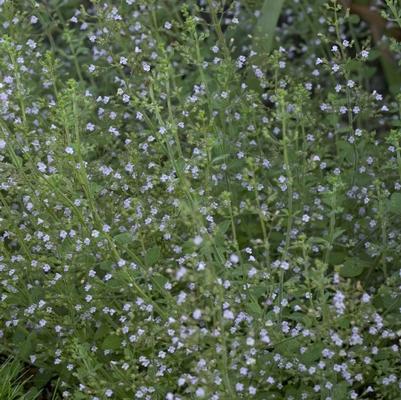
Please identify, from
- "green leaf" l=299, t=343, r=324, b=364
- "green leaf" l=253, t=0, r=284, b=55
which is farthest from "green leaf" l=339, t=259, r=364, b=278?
"green leaf" l=253, t=0, r=284, b=55

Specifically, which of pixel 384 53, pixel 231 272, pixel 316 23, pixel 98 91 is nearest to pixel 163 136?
pixel 231 272

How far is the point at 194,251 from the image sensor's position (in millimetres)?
3021

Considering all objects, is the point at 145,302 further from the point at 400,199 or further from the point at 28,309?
the point at 400,199

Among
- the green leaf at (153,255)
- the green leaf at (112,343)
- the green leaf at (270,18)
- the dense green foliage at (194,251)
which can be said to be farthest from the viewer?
the green leaf at (270,18)

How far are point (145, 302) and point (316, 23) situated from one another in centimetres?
232

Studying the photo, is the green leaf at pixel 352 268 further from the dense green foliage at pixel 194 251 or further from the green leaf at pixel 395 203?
the green leaf at pixel 395 203

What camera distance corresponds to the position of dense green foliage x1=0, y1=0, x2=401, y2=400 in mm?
2812

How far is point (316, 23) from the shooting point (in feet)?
16.0

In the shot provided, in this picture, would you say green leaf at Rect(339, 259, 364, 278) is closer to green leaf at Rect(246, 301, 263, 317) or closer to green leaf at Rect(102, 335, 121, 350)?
green leaf at Rect(246, 301, 263, 317)

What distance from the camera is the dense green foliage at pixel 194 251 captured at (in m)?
2.81

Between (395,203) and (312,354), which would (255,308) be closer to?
(312,354)

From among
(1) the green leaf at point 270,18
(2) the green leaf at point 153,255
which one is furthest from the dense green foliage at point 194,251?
(1) the green leaf at point 270,18

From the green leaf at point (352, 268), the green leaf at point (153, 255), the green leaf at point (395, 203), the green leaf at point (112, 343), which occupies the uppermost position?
the green leaf at point (395, 203)

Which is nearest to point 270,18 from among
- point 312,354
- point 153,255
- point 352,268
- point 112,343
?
point 352,268
